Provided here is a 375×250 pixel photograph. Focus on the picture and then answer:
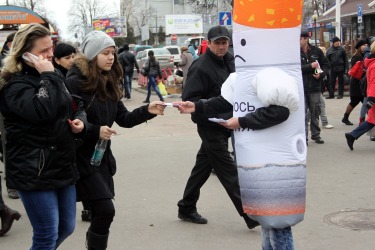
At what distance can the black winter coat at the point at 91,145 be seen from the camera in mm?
4109

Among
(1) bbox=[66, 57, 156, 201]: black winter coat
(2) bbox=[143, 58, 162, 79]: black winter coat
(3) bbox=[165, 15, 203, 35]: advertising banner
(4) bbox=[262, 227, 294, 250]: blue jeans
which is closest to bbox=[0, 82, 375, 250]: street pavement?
(1) bbox=[66, 57, 156, 201]: black winter coat

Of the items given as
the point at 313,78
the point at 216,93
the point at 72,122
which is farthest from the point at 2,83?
the point at 313,78

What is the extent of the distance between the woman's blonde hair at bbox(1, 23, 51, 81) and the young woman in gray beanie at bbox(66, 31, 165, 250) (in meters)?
0.58

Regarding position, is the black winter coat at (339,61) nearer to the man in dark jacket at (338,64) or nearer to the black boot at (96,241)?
the man in dark jacket at (338,64)

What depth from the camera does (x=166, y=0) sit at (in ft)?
303

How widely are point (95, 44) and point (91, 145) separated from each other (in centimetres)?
73

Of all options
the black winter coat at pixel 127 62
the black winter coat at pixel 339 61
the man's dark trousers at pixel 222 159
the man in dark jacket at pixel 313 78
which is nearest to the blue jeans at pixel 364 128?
the man in dark jacket at pixel 313 78

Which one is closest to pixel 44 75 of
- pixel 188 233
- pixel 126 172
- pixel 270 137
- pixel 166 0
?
pixel 270 137

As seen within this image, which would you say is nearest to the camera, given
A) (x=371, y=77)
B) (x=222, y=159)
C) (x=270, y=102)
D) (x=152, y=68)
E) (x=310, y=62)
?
(x=270, y=102)

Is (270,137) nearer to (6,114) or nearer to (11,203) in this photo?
(6,114)

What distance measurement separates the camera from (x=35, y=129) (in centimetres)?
357

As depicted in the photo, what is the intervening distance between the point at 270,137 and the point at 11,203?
4253mm

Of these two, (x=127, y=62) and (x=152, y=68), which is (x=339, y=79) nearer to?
(x=152, y=68)

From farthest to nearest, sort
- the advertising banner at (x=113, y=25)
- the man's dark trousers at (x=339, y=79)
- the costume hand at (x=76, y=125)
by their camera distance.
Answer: the advertising banner at (x=113, y=25), the man's dark trousers at (x=339, y=79), the costume hand at (x=76, y=125)
